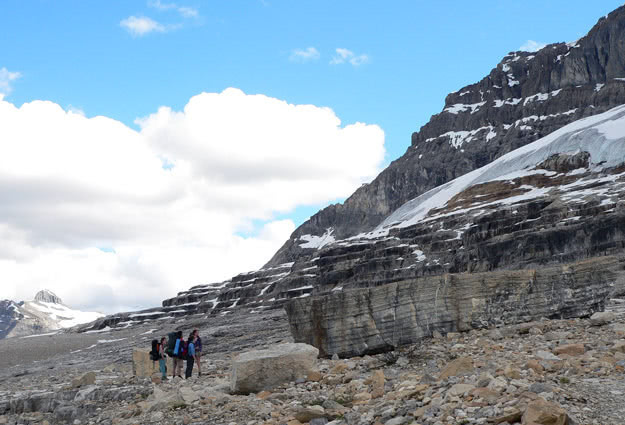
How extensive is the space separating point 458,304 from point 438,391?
35.7 ft

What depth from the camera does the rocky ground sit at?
984cm

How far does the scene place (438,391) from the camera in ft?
38.3

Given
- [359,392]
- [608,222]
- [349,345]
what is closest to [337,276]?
[608,222]

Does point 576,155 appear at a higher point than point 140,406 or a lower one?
higher

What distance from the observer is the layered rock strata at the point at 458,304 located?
21891mm

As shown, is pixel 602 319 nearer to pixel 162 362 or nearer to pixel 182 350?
pixel 182 350

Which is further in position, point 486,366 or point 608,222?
point 608,222

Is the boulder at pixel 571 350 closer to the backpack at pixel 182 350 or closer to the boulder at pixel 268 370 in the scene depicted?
the boulder at pixel 268 370

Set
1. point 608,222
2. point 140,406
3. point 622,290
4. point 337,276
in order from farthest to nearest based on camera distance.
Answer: point 337,276, point 608,222, point 622,290, point 140,406

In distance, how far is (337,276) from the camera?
124 meters

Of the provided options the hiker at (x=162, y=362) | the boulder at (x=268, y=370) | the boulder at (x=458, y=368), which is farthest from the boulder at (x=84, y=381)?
the boulder at (x=458, y=368)

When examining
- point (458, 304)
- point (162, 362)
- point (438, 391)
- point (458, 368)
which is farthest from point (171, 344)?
point (438, 391)

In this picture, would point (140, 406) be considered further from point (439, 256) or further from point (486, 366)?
point (439, 256)

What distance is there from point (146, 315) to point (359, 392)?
156 metres
